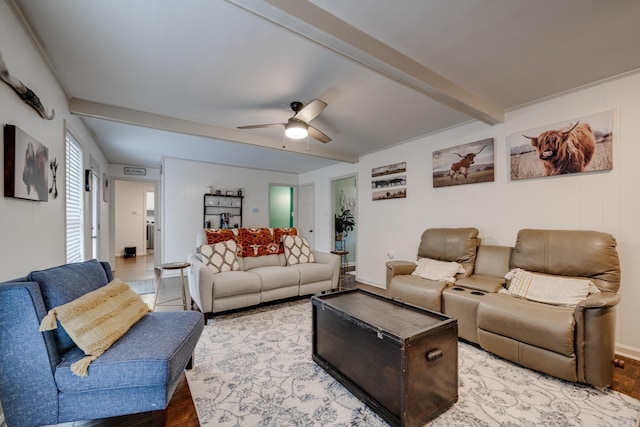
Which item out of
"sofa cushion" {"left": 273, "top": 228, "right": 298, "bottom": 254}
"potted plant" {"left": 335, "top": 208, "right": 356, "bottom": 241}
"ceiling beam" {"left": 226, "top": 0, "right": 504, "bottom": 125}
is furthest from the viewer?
"potted plant" {"left": 335, "top": 208, "right": 356, "bottom": 241}

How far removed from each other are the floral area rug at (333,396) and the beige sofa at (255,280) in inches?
24.1

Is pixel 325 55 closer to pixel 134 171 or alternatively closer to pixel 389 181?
pixel 389 181

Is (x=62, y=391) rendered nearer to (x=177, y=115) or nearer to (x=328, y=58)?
(x=328, y=58)

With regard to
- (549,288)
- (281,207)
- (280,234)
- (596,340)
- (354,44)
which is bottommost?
(596,340)

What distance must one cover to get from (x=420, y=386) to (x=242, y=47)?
2.48 m

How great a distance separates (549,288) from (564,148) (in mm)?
1443

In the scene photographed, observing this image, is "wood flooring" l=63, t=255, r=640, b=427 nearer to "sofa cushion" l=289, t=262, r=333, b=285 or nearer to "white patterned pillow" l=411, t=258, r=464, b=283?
"white patterned pillow" l=411, t=258, r=464, b=283

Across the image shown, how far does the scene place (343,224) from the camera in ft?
20.6

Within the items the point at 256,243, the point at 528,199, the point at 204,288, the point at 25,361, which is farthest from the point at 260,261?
the point at 528,199

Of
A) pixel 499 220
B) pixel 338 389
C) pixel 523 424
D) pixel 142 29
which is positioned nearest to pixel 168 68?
pixel 142 29

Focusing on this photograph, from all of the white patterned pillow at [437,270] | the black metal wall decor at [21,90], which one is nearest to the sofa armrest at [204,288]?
the black metal wall decor at [21,90]

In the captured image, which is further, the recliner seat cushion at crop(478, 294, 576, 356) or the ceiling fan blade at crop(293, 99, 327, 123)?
the ceiling fan blade at crop(293, 99, 327, 123)

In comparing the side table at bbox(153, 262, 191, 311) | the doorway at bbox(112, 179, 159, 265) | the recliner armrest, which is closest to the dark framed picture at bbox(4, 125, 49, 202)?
the side table at bbox(153, 262, 191, 311)

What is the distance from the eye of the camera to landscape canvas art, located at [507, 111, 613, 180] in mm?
2408
